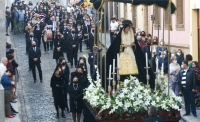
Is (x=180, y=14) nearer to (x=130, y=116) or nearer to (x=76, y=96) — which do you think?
(x=76, y=96)

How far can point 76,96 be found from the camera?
18422 mm

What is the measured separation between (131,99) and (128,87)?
44 centimetres

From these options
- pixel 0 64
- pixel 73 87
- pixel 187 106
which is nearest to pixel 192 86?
pixel 187 106

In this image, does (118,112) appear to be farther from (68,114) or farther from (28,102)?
(28,102)

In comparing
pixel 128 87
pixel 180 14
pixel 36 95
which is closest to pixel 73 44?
pixel 180 14

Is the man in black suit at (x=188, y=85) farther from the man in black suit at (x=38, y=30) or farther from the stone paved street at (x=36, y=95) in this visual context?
the man in black suit at (x=38, y=30)

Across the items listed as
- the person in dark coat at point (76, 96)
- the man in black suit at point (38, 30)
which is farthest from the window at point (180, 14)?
the person in dark coat at point (76, 96)

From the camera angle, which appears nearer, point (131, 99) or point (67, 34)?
point (131, 99)

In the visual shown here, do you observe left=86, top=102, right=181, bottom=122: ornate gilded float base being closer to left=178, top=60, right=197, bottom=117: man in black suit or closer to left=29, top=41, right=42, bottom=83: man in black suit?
left=178, top=60, right=197, bottom=117: man in black suit

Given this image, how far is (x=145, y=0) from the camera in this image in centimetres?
1523

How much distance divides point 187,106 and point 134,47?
13.4 feet

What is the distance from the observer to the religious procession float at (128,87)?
576 inches

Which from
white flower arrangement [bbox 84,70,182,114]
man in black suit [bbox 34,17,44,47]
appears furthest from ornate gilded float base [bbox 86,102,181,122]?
man in black suit [bbox 34,17,44,47]

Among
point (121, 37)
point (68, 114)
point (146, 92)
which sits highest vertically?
point (121, 37)
